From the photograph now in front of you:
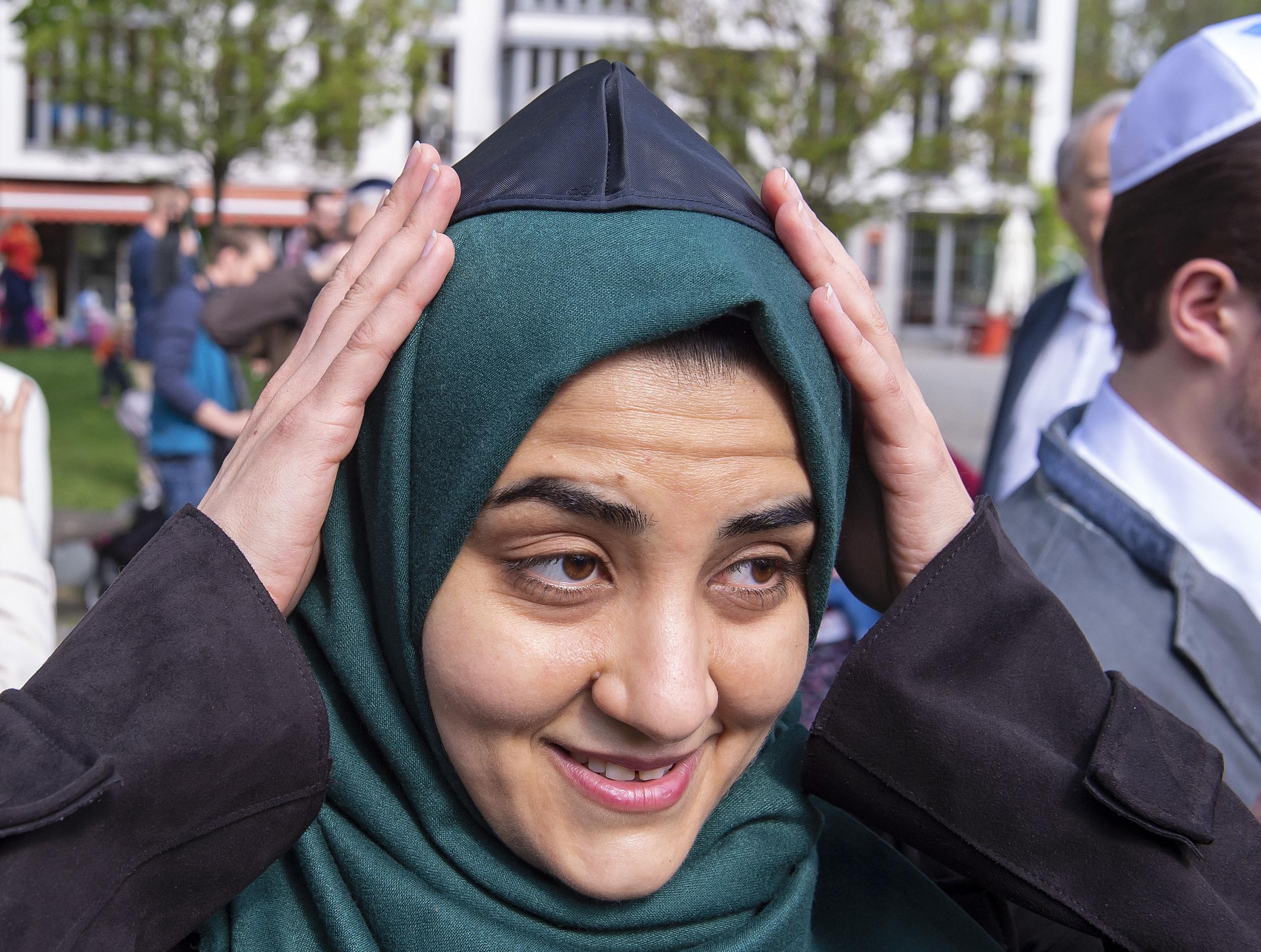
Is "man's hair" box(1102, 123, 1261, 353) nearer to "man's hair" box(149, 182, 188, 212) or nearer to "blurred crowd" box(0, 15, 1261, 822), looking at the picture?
"blurred crowd" box(0, 15, 1261, 822)

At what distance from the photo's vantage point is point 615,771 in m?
1.54

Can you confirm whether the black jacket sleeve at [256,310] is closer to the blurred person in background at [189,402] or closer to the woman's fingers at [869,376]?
the blurred person in background at [189,402]

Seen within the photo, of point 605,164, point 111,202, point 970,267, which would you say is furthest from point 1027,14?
→ point 605,164

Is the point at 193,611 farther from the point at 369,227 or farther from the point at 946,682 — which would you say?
the point at 946,682

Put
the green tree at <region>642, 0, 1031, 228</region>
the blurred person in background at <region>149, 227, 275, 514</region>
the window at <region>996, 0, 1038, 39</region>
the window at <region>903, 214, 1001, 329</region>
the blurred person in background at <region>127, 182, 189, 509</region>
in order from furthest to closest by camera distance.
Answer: the window at <region>903, 214, 1001, 329</region> < the window at <region>996, 0, 1038, 39</region> < the green tree at <region>642, 0, 1031, 228</region> < the blurred person in background at <region>127, 182, 189, 509</region> < the blurred person in background at <region>149, 227, 275, 514</region>

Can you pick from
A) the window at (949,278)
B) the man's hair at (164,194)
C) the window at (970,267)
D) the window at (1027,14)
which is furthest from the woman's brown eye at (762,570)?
the window at (1027,14)

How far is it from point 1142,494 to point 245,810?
1.62 metres

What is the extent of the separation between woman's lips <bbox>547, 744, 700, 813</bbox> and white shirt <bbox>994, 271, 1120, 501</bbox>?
3.25 metres

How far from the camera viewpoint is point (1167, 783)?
5.49 feet

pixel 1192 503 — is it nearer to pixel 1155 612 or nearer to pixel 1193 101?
pixel 1155 612

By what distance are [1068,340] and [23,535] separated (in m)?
3.81

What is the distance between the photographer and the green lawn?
1075cm

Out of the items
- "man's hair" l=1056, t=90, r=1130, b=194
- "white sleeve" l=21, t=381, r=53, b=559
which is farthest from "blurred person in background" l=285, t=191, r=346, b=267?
"white sleeve" l=21, t=381, r=53, b=559

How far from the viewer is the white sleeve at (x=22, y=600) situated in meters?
2.10
